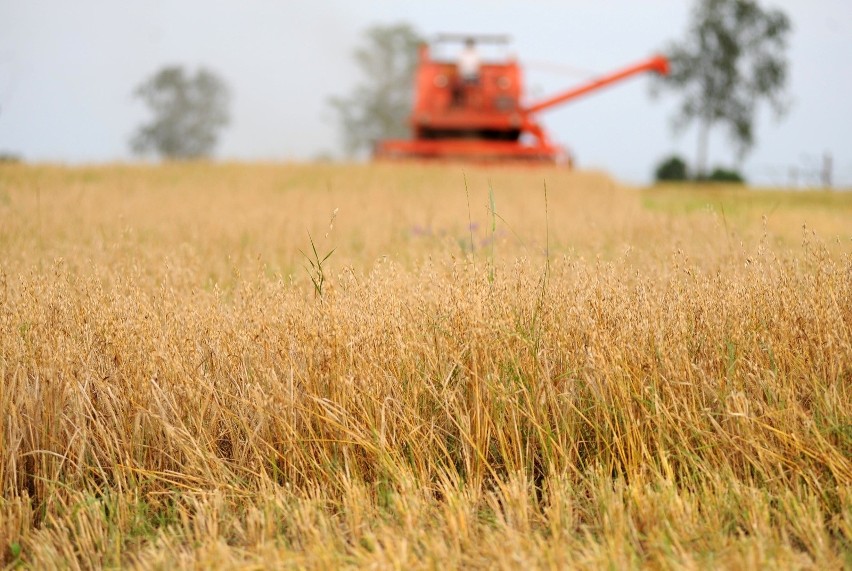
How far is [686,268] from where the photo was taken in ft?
10.9

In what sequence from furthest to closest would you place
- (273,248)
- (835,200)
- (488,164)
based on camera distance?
(835,200) < (488,164) < (273,248)

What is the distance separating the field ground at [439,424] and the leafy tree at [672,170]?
27.2 metres

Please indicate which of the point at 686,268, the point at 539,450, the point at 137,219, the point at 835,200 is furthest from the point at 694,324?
the point at 835,200

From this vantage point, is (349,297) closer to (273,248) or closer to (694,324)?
(694,324)

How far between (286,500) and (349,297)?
789mm

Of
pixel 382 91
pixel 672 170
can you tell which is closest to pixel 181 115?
pixel 382 91

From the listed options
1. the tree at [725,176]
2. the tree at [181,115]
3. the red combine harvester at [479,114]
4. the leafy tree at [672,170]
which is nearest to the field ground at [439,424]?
the red combine harvester at [479,114]

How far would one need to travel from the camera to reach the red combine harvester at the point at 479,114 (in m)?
16.9

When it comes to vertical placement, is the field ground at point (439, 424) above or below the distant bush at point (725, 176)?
below

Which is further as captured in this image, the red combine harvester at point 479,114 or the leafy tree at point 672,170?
the leafy tree at point 672,170

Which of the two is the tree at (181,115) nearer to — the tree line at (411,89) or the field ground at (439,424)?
the tree line at (411,89)

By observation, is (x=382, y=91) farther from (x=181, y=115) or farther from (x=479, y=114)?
(x=479, y=114)

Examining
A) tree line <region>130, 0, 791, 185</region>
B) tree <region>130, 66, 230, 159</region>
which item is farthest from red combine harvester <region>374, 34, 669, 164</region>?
tree <region>130, 66, 230, 159</region>

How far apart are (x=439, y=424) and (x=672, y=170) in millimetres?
28420
